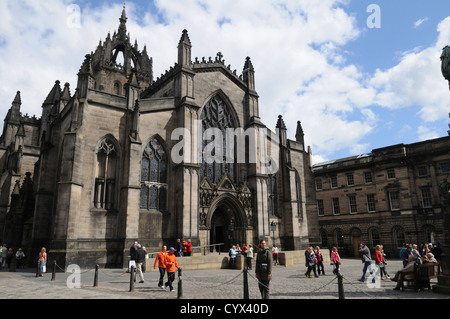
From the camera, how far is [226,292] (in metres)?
10.8

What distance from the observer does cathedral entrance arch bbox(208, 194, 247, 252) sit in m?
25.2

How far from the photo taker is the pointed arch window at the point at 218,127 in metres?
25.8

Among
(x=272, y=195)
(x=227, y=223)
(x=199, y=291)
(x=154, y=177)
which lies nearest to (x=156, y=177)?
(x=154, y=177)

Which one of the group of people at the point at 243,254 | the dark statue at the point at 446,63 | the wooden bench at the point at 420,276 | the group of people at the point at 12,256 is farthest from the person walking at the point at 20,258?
the dark statue at the point at 446,63

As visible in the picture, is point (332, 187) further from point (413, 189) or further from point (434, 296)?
point (434, 296)

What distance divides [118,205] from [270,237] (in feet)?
41.5

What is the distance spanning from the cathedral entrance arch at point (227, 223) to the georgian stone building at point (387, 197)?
2118cm

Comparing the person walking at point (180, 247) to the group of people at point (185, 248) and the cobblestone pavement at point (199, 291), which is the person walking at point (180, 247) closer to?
the group of people at point (185, 248)

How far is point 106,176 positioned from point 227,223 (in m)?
10.3

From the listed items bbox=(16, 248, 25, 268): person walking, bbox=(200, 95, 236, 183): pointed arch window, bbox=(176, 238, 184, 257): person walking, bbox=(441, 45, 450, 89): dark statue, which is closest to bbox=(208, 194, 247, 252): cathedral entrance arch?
bbox=(200, 95, 236, 183): pointed arch window

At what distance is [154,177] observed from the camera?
22.8 m

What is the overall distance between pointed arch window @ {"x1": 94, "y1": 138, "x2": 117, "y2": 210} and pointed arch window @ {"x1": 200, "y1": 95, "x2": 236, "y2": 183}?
681cm

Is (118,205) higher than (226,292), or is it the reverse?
(118,205)
